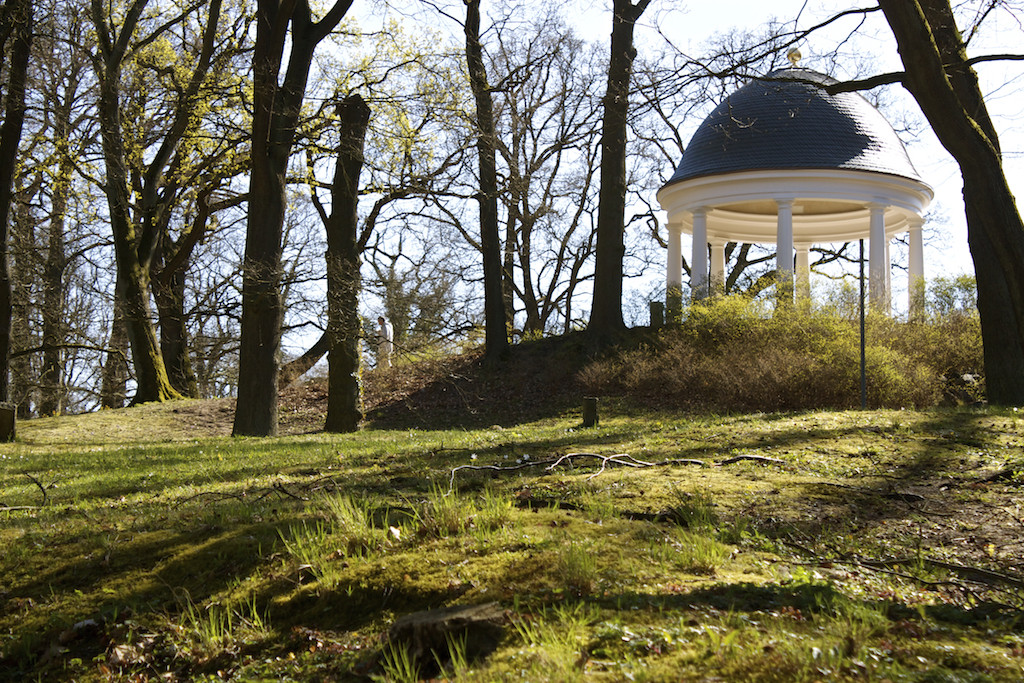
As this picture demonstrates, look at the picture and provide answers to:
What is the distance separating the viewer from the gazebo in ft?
83.3

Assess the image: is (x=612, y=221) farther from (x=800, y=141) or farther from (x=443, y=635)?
(x=443, y=635)

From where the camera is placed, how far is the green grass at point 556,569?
353 centimetres

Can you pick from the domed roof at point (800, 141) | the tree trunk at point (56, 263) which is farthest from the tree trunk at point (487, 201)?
the tree trunk at point (56, 263)

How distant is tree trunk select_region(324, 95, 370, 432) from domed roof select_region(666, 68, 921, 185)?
11.9m

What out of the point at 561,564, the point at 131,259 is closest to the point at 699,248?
the point at 131,259

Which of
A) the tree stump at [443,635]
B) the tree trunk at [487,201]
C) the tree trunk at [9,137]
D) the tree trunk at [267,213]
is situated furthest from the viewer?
the tree trunk at [487,201]

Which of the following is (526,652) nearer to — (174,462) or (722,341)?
(174,462)

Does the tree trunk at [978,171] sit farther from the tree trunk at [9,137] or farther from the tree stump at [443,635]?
the tree trunk at [9,137]

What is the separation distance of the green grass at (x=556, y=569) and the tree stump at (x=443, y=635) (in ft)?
0.21

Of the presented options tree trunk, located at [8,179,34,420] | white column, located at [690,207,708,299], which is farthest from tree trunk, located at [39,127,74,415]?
white column, located at [690,207,708,299]

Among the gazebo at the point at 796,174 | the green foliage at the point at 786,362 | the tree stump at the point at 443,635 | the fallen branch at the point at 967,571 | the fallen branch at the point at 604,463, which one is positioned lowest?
the tree stump at the point at 443,635

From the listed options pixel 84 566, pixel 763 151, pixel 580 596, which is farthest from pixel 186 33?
pixel 580 596

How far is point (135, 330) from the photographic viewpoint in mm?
21000

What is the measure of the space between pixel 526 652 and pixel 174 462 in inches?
285
